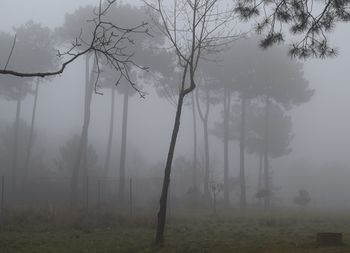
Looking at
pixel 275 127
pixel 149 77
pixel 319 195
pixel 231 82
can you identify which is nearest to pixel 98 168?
pixel 149 77

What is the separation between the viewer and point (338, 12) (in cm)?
1055

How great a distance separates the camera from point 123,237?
14.0m

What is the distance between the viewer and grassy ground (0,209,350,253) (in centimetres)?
1162

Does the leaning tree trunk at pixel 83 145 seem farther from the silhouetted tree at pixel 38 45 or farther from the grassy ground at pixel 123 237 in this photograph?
the grassy ground at pixel 123 237

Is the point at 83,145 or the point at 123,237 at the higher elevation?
the point at 83,145

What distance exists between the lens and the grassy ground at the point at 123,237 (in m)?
11.6

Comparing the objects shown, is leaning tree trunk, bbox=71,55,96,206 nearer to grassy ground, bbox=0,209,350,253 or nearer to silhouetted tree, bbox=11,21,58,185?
silhouetted tree, bbox=11,21,58,185

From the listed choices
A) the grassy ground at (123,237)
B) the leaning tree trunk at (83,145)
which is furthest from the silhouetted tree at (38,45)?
the grassy ground at (123,237)

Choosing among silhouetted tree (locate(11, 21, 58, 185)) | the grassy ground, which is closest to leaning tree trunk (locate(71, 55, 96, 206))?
silhouetted tree (locate(11, 21, 58, 185))

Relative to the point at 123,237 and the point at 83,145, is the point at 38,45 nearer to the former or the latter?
the point at 83,145

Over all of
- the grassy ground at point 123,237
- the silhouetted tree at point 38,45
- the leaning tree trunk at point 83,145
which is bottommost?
the grassy ground at point 123,237

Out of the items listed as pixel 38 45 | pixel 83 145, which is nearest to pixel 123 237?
pixel 83 145

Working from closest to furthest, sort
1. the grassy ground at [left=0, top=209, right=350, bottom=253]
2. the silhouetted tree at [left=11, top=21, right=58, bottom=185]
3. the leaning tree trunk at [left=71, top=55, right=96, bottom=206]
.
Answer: the grassy ground at [left=0, top=209, right=350, bottom=253] < the leaning tree trunk at [left=71, top=55, right=96, bottom=206] < the silhouetted tree at [left=11, top=21, right=58, bottom=185]

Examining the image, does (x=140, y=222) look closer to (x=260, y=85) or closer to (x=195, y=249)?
(x=195, y=249)
